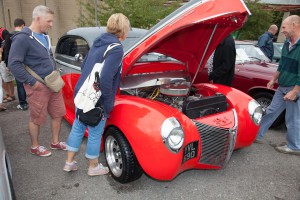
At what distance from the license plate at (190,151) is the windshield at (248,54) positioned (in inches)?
125

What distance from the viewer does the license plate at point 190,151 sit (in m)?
2.48

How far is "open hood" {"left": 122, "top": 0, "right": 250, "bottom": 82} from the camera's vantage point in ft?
7.94

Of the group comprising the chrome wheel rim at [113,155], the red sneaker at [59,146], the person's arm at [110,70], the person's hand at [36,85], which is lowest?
the red sneaker at [59,146]

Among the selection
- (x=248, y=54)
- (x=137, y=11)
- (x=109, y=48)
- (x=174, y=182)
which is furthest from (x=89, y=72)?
(x=137, y=11)

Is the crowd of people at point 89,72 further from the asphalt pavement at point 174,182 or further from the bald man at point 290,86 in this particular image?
the asphalt pavement at point 174,182

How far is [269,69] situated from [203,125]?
272cm

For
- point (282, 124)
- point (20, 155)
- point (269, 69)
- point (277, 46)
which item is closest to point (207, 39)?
point (269, 69)

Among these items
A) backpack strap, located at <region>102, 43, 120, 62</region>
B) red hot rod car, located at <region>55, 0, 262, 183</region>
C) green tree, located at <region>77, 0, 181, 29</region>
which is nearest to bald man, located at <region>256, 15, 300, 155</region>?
red hot rod car, located at <region>55, 0, 262, 183</region>

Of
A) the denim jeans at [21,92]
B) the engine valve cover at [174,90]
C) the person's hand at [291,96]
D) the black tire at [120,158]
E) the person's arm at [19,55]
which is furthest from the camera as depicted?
the denim jeans at [21,92]

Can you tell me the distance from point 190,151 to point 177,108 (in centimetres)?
64

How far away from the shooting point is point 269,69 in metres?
4.67

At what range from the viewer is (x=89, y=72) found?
249 centimetres

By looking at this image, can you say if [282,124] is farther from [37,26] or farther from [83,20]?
[83,20]

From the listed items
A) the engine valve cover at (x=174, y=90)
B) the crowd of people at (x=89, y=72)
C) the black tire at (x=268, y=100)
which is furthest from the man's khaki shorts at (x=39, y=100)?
the black tire at (x=268, y=100)
